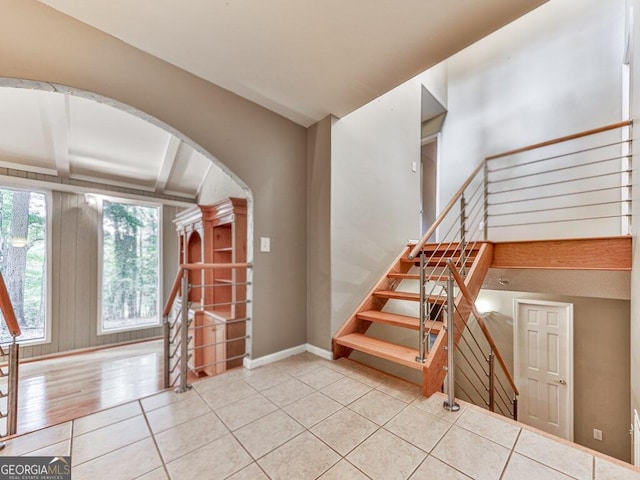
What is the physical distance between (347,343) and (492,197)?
3.19 metres

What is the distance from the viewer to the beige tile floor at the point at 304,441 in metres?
1.24

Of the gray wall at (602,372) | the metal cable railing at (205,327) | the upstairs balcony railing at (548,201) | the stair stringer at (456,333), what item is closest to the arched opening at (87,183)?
the metal cable railing at (205,327)

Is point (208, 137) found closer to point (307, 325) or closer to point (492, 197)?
point (307, 325)

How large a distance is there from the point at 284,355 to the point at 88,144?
11.9 ft

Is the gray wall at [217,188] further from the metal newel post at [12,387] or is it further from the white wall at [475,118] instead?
the metal newel post at [12,387]

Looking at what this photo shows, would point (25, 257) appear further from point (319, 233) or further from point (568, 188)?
point (568, 188)

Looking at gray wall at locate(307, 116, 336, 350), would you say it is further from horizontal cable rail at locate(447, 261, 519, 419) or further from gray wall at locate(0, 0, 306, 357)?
horizontal cable rail at locate(447, 261, 519, 419)

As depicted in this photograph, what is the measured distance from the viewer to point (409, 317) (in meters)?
2.55

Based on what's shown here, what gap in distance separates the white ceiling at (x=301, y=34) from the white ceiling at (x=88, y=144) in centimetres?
142

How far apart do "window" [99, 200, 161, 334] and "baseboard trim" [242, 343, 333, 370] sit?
3.15 m

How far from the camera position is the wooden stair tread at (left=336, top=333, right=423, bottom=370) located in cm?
201

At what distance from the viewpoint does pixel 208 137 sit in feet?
7.01

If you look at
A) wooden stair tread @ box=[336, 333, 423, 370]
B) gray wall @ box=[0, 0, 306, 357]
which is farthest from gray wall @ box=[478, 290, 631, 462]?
gray wall @ box=[0, 0, 306, 357]

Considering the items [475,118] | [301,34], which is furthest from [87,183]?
[475,118]
